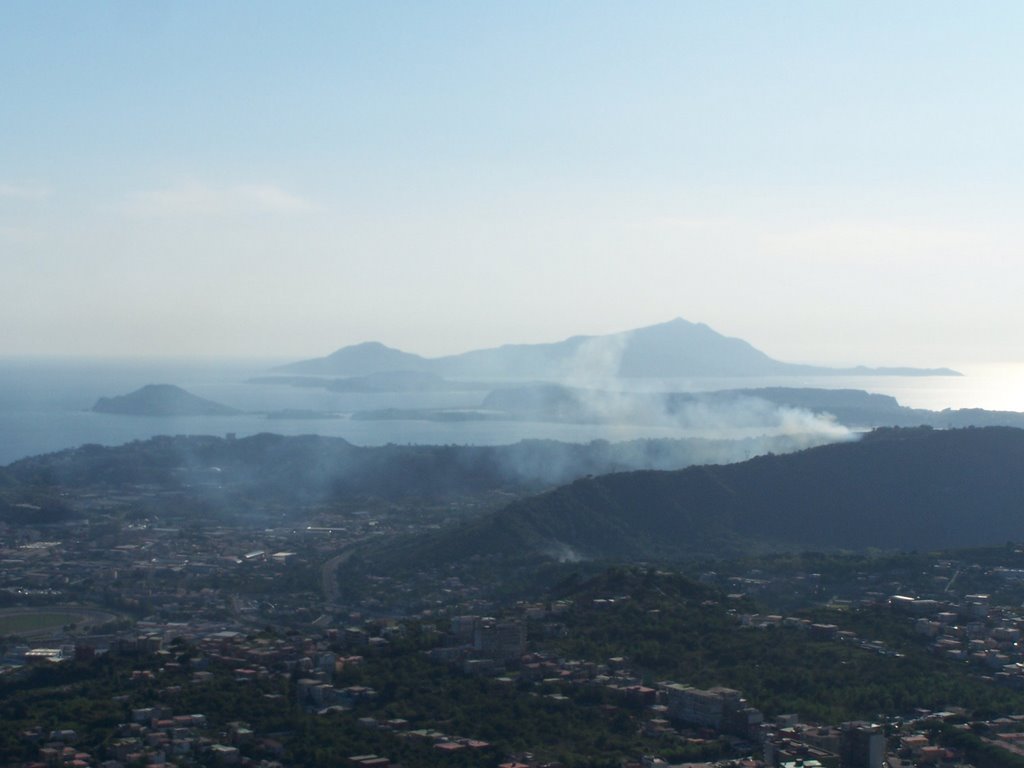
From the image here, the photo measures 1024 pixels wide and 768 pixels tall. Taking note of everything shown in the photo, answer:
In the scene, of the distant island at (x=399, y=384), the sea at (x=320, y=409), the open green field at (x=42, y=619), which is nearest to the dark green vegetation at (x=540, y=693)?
the open green field at (x=42, y=619)

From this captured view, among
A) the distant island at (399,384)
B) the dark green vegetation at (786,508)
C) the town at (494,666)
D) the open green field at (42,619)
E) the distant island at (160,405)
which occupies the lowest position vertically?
the open green field at (42,619)

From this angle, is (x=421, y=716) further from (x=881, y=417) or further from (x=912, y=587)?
(x=881, y=417)

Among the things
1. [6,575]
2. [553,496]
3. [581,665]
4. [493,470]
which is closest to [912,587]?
[581,665]

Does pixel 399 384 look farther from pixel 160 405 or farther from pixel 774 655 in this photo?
pixel 774 655

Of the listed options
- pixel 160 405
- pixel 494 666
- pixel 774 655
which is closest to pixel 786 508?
pixel 774 655

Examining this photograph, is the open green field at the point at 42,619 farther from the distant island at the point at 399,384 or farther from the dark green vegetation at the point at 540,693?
the distant island at the point at 399,384

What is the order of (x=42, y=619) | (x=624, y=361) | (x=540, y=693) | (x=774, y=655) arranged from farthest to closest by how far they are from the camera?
(x=624, y=361) < (x=42, y=619) < (x=774, y=655) < (x=540, y=693)
